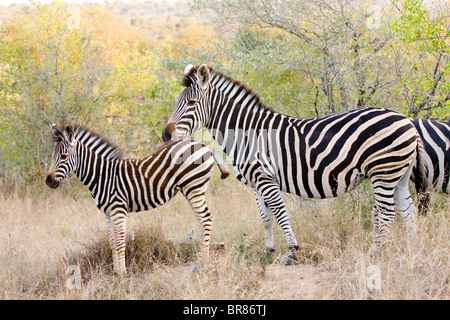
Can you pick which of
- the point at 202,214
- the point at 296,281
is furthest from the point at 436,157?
the point at 202,214

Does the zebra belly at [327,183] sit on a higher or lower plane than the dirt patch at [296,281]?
higher

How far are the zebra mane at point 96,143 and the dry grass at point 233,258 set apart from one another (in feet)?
3.66

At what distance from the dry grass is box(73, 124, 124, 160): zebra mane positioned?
43.9 inches

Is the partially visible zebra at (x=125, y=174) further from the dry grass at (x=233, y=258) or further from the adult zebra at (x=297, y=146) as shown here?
the dry grass at (x=233, y=258)

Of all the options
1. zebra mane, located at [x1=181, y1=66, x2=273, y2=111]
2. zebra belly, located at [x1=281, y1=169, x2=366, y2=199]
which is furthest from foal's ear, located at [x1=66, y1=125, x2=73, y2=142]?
zebra belly, located at [x1=281, y1=169, x2=366, y2=199]

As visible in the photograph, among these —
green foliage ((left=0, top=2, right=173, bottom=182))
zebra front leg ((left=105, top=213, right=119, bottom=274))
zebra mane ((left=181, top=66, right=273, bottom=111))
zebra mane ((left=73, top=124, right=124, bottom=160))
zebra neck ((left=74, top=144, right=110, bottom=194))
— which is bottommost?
zebra front leg ((left=105, top=213, right=119, bottom=274))

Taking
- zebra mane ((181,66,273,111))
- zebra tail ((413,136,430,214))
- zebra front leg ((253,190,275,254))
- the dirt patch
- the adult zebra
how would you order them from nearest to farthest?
1. the dirt patch
2. the adult zebra
3. zebra tail ((413,136,430,214))
4. zebra mane ((181,66,273,111))
5. zebra front leg ((253,190,275,254))

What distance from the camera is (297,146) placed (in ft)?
17.6

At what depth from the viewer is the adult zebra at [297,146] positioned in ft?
16.4

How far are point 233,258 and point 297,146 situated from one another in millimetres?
1642

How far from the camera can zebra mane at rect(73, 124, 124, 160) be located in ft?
18.8

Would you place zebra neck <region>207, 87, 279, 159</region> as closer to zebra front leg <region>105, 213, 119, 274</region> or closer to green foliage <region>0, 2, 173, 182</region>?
zebra front leg <region>105, 213, 119, 274</region>

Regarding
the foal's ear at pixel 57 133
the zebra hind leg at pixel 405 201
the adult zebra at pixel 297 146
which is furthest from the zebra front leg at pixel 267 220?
the foal's ear at pixel 57 133
